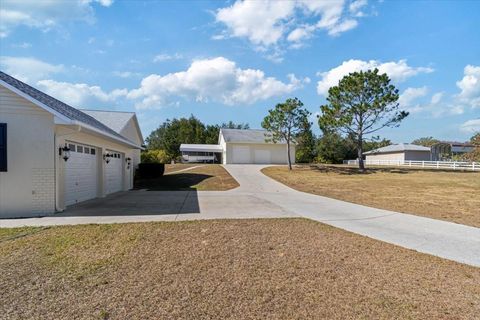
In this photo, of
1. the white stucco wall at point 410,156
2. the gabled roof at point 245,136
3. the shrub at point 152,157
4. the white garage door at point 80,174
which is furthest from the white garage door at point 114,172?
the white stucco wall at point 410,156

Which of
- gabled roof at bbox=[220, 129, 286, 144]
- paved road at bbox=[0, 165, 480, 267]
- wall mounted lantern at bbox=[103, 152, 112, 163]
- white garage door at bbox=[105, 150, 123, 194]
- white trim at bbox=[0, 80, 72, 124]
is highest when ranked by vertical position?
gabled roof at bbox=[220, 129, 286, 144]

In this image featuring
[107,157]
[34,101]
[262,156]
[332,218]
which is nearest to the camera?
[34,101]

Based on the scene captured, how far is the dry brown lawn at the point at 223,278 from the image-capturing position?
11.1 feet

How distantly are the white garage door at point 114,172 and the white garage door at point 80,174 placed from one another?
1.49 meters

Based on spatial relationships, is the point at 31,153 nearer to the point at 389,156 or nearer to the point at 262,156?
the point at 262,156

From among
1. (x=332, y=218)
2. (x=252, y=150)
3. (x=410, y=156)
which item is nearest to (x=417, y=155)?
(x=410, y=156)

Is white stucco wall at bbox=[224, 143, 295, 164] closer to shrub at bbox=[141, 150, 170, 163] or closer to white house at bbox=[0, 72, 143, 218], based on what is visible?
shrub at bbox=[141, 150, 170, 163]

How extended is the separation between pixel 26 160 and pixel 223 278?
8.07m

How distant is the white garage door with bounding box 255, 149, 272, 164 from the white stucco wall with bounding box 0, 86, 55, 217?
1204 inches

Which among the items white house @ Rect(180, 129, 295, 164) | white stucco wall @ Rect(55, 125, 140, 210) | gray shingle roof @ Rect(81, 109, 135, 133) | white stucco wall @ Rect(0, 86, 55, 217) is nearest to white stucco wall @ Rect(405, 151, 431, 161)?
white house @ Rect(180, 129, 295, 164)

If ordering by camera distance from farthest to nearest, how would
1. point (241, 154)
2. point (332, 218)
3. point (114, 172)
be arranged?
point (241, 154) < point (114, 172) < point (332, 218)

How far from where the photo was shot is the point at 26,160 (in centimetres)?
908

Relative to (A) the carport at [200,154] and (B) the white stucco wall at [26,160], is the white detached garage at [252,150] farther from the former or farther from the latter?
(B) the white stucco wall at [26,160]

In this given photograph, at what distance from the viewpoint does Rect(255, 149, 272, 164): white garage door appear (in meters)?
38.8
